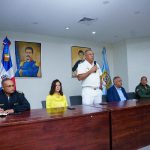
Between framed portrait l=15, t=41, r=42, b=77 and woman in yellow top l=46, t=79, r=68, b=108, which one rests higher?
framed portrait l=15, t=41, r=42, b=77

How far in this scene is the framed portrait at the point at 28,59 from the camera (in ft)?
17.0

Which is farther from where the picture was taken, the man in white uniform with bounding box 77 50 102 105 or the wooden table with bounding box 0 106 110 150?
the man in white uniform with bounding box 77 50 102 105

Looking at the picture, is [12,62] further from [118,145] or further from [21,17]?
[118,145]

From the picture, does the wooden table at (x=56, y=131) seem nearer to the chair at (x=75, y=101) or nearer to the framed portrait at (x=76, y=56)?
the chair at (x=75, y=101)

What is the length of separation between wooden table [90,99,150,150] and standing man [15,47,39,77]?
3321 mm

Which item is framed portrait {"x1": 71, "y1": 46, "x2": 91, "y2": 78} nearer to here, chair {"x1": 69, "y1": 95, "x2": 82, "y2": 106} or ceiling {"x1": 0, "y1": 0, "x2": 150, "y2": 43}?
ceiling {"x1": 0, "y1": 0, "x2": 150, "y2": 43}

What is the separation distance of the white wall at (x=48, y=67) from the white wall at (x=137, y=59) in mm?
1441

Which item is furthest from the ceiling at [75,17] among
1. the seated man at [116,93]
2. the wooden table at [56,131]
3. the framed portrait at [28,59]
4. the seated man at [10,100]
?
the wooden table at [56,131]

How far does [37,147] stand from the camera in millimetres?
1634

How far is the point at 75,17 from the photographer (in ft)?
13.8

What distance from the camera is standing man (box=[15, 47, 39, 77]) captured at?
17.1 ft

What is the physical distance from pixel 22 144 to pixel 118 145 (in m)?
1.02

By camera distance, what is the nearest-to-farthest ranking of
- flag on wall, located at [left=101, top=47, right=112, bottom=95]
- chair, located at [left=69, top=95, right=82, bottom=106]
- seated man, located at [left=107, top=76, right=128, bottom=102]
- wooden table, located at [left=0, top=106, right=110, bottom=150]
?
wooden table, located at [left=0, top=106, right=110, bottom=150], seated man, located at [left=107, top=76, right=128, bottom=102], chair, located at [left=69, top=95, right=82, bottom=106], flag on wall, located at [left=101, top=47, right=112, bottom=95]

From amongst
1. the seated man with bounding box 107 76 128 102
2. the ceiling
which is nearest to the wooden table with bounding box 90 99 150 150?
the seated man with bounding box 107 76 128 102
